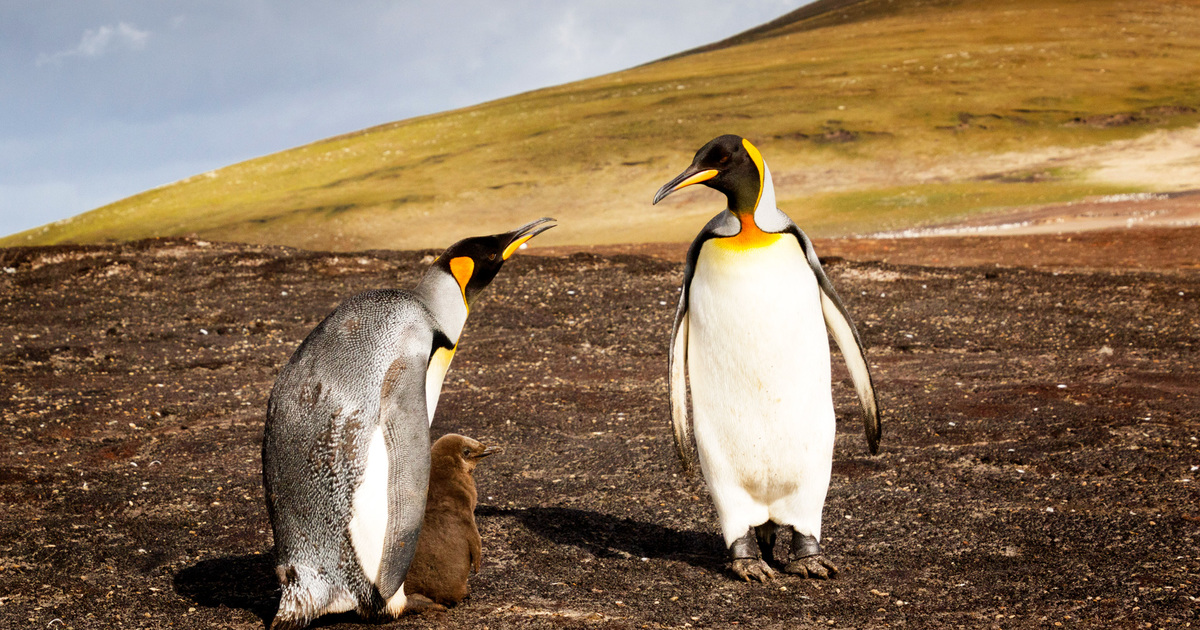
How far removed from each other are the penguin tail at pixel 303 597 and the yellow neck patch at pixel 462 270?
3.71 feet

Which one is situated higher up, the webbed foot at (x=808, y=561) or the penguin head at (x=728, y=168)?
the penguin head at (x=728, y=168)

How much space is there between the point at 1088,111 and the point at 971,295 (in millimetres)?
22345

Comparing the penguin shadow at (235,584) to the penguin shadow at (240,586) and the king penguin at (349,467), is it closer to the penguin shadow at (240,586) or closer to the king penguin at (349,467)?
the penguin shadow at (240,586)

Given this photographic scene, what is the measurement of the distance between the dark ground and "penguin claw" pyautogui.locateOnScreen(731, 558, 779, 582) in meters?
0.06

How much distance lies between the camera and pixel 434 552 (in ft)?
12.0

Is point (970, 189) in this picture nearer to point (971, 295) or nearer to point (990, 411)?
point (971, 295)

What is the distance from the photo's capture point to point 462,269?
148 inches

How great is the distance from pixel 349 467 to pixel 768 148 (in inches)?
1041

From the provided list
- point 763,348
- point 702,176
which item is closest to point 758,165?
point 702,176

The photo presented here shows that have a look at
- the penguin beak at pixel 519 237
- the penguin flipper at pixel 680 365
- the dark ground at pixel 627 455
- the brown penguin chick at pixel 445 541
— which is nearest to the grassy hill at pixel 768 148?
the dark ground at pixel 627 455

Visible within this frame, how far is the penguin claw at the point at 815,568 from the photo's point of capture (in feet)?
13.4

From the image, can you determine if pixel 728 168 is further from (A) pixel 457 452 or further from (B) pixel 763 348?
(A) pixel 457 452

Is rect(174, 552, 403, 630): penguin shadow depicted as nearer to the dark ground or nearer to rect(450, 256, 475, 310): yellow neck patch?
the dark ground

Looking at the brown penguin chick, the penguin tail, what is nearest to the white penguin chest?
the brown penguin chick
